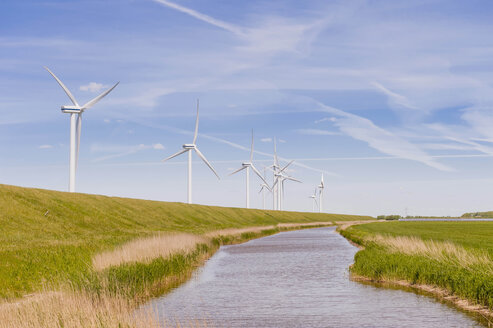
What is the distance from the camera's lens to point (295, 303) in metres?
26.4

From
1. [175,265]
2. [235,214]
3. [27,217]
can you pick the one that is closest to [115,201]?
[27,217]

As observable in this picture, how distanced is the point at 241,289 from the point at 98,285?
9.54 meters

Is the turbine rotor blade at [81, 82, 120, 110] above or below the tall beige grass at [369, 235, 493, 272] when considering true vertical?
above

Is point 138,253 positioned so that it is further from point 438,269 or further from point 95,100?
point 95,100

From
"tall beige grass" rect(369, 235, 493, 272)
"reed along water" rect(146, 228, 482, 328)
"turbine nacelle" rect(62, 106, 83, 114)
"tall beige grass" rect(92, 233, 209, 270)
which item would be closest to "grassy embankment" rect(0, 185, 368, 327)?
"tall beige grass" rect(92, 233, 209, 270)

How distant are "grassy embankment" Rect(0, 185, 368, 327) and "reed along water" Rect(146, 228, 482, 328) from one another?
176 cm

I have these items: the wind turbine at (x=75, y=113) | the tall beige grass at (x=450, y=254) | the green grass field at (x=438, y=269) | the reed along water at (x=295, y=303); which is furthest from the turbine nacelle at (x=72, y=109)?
the green grass field at (x=438, y=269)

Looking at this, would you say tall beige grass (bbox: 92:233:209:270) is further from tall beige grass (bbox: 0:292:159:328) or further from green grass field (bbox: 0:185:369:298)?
tall beige grass (bbox: 0:292:159:328)

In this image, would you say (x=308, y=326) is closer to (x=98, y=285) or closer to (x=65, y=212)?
(x=98, y=285)

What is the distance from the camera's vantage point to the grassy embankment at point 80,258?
63.6ft

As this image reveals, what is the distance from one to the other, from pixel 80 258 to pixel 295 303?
15.3 metres

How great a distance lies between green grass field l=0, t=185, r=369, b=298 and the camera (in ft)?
94.3

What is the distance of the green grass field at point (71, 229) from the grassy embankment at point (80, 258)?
68 millimetres

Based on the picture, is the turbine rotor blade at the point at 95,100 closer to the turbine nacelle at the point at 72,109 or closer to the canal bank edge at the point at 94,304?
the turbine nacelle at the point at 72,109
